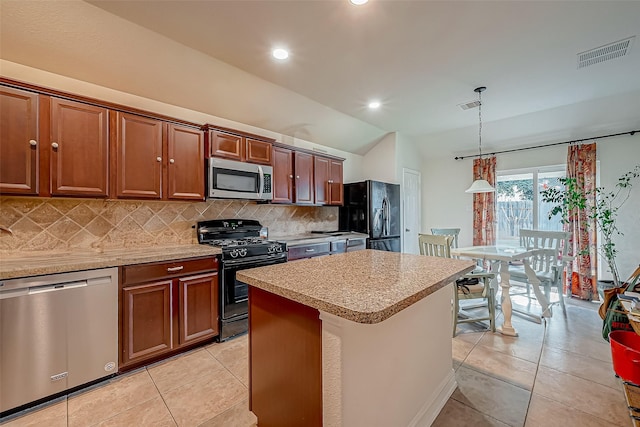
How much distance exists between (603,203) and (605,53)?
2206mm

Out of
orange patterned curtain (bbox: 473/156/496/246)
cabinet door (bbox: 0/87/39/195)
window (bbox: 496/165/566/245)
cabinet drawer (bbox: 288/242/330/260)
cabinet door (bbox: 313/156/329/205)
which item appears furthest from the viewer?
orange patterned curtain (bbox: 473/156/496/246)

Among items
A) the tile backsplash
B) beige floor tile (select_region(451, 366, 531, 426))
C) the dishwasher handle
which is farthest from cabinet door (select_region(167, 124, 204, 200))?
beige floor tile (select_region(451, 366, 531, 426))

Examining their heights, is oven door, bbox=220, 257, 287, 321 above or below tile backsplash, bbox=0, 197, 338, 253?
below

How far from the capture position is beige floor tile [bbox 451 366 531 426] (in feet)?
5.32

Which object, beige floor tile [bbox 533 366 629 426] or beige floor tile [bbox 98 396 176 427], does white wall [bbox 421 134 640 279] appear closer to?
beige floor tile [bbox 533 366 629 426]

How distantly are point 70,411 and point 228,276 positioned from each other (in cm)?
130

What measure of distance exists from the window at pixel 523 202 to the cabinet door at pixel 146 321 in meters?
5.15

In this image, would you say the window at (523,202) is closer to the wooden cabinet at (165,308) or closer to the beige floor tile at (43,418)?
the wooden cabinet at (165,308)

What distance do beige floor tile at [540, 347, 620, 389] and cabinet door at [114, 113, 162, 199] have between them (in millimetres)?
3721

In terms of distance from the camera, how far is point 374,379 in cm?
114

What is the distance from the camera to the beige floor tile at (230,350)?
228 cm

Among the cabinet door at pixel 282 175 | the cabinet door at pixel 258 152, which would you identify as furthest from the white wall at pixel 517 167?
the cabinet door at pixel 258 152

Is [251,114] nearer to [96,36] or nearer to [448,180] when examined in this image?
[96,36]

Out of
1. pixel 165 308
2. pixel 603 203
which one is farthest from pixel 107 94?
pixel 603 203
